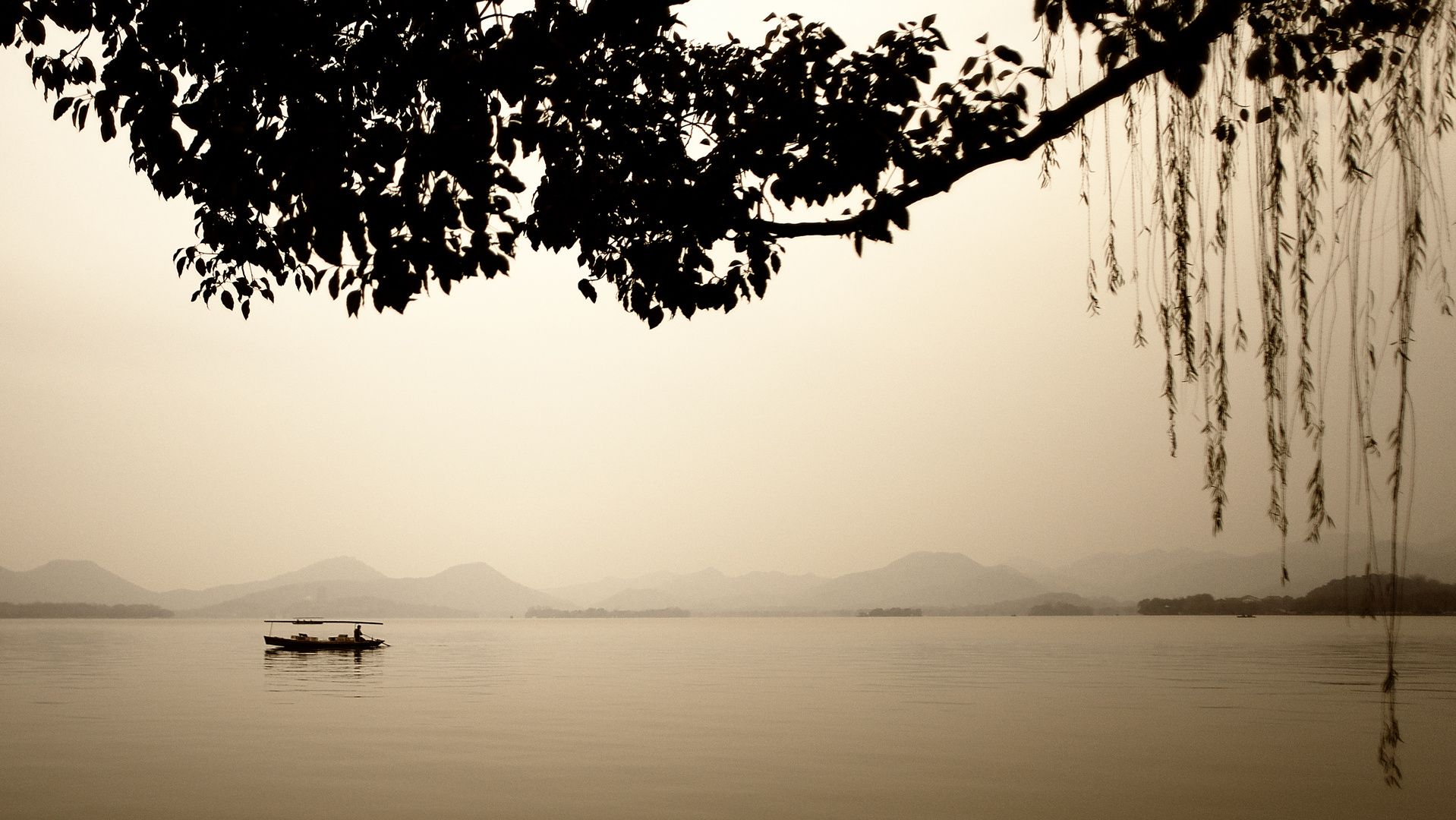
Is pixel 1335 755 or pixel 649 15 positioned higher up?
pixel 649 15

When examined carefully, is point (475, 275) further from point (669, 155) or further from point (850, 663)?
point (850, 663)

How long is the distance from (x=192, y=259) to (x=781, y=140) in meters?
4.00

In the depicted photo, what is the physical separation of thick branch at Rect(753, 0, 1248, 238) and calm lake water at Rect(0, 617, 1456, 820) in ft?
22.7

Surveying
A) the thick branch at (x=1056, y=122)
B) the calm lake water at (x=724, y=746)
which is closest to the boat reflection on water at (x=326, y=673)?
the calm lake water at (x=724, y=746)

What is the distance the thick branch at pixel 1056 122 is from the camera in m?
Result: 4.04

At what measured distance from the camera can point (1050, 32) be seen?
15.1 ft

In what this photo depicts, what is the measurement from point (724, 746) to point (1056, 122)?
22.8 m

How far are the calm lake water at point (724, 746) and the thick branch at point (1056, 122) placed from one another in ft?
22.7

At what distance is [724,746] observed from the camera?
25219 millimetres

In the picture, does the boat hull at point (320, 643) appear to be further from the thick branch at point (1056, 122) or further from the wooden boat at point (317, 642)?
the thick branch at point (1056, 122)

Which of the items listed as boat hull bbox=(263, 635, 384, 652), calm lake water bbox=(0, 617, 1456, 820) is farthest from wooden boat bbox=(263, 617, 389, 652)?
calm lake water bbox=(0, 617, 1456, 820)

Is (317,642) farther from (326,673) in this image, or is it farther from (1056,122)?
(1056,122)

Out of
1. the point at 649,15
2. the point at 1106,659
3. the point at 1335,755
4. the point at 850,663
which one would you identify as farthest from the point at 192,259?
the point at 1106,659

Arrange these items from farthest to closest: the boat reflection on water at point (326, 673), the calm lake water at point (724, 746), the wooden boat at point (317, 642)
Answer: the wooden boat at point (317, 642), the boat reflection on water at point (326, 673), the calm lake water at point (724, 746)
